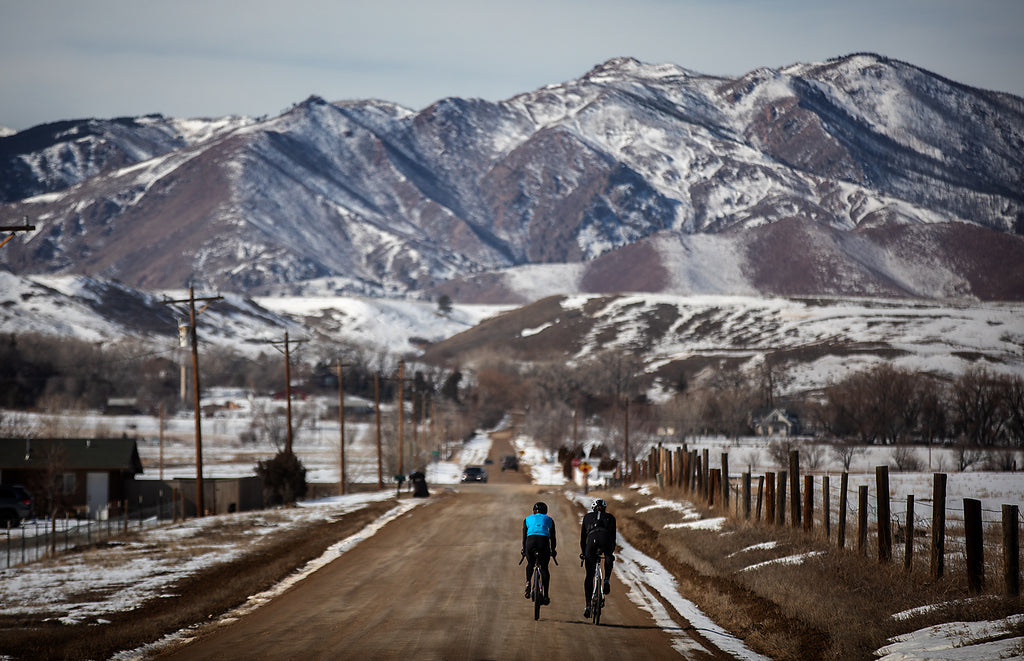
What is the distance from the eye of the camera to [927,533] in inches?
1075

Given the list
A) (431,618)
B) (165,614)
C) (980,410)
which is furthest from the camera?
(980,410)

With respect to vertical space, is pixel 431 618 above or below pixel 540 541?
below

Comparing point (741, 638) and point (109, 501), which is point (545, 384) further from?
point (741, 638)

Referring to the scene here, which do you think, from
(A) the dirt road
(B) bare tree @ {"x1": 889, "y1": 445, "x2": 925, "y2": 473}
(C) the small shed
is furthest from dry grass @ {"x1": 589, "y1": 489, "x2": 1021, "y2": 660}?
(C) the small shed

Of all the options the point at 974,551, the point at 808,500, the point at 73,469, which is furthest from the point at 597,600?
the point at 73,469

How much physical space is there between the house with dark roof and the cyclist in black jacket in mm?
53860

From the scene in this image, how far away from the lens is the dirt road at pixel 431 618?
50.2ft

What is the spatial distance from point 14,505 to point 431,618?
154 feet

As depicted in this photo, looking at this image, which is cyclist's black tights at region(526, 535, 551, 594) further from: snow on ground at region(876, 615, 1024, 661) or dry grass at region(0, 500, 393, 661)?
snow on ground at region(876, 615, 1024, 661)

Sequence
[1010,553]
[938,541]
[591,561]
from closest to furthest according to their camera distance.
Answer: [1010,553] < [938,541] < [591,561]

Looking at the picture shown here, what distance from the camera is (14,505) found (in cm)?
5759

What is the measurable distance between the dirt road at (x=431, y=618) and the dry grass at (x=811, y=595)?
1626mm

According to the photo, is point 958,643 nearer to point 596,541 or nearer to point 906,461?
point 596,541

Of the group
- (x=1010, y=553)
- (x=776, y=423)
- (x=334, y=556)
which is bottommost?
(x=776, y=423)
